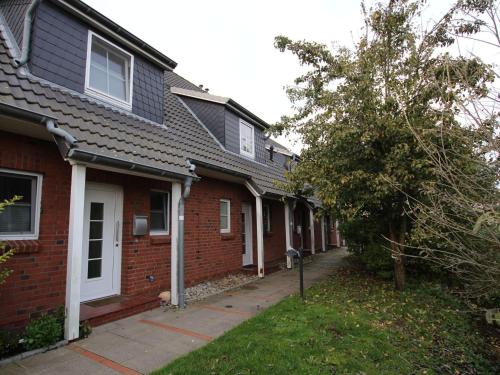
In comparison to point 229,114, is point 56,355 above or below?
below

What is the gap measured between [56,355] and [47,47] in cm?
527

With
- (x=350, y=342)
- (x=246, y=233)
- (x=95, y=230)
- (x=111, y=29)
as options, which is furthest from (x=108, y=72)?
(x=350, y=342)

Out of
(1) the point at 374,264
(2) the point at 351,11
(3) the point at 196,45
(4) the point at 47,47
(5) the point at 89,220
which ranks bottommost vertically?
(1) the point at 374,264

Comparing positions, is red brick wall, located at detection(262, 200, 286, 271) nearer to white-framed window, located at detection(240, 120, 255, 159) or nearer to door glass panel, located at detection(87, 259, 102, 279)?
white-framed window, located at detection(240, 120, 255, 159)

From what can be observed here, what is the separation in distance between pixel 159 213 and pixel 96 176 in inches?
74.4

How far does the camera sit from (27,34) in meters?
5.32

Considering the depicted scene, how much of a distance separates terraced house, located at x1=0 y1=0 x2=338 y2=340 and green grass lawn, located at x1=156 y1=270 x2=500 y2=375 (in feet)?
7.22

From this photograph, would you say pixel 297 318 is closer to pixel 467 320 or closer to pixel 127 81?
pixel 467 320

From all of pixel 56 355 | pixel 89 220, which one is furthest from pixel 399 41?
pixel 56 355

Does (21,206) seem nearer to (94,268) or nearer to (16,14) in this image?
(94,268)

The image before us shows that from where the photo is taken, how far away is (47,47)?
Result: 557 centimetres

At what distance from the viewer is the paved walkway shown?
3.64 metres

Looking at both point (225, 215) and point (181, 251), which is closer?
point (181, 251)

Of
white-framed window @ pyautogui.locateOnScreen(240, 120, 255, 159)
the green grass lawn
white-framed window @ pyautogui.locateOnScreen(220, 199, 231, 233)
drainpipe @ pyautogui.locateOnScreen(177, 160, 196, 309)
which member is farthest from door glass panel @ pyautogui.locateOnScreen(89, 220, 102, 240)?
white-framed window @ pyautogui.locateOnScreen(240, 120, 255, 159)
